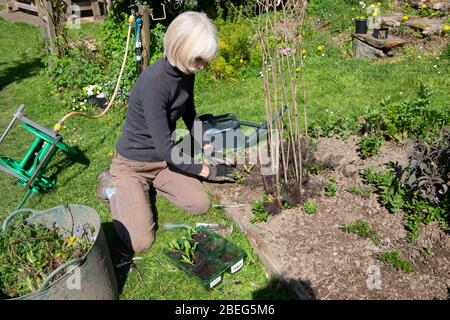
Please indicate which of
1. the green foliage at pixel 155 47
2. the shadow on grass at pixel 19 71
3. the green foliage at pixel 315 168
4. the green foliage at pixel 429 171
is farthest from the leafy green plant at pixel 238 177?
the shadow on grass at pixel 19 71

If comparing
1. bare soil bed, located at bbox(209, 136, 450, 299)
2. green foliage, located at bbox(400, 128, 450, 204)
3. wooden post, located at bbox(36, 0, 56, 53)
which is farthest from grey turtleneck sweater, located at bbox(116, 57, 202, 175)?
wooden post, located at bbox(36, 0, 56, 53)

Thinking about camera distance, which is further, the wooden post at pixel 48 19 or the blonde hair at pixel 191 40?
the wooden post at pixel 48 19

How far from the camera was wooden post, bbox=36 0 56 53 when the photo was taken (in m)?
6.32

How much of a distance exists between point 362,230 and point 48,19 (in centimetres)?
534

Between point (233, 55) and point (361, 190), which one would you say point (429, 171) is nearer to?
point (361, 190)

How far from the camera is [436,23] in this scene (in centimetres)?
680

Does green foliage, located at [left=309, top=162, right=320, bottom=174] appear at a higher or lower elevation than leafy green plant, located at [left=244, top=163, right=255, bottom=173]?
higher

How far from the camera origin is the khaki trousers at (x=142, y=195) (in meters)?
3.45

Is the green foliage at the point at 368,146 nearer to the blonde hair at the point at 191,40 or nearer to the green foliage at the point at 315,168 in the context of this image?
the green foliage at the point at 315,168

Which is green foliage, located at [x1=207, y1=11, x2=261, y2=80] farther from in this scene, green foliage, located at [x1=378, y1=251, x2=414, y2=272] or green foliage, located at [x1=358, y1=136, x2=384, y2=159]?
green foliage, located at [x1=378, y1=251, x2=414, y2=272]

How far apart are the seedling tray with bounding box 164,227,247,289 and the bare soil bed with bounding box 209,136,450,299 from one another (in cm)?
20

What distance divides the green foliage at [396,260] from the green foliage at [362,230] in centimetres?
14
